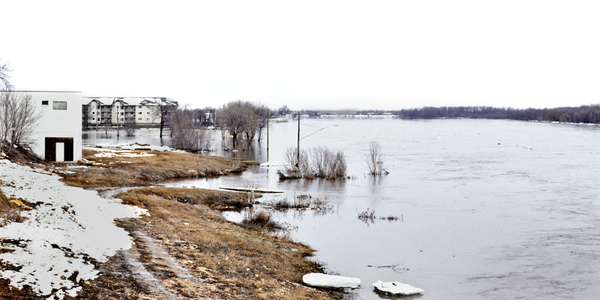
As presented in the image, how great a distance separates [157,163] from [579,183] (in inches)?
1394

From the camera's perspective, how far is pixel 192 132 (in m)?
72.5

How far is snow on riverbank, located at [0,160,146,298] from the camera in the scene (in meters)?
10.2

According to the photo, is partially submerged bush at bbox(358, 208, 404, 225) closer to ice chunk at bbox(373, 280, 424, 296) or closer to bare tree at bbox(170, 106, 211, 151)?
ice chunk at bbox(373, 280, 424, 296)

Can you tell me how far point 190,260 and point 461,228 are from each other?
50.6 feet

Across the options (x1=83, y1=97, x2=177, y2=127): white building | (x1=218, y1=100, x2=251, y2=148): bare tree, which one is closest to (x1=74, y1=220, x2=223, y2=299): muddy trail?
(x1=218, y1=100, x2=251, y2=148): bare tree

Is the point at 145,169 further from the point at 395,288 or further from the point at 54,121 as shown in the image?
the point at 395,288

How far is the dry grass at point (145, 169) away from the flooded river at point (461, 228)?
342cm

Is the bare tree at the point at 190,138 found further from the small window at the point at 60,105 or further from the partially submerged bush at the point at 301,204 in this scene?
the partially submerged bush at the point at 301,204

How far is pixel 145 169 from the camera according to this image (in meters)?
40.2

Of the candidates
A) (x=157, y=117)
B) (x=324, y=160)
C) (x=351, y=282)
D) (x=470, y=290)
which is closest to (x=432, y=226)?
(x=470, y=290)

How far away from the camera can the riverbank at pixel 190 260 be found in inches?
435

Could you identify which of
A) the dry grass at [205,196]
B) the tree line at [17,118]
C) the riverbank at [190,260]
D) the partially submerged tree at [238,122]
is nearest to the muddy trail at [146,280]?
the riverbank at [190,260]

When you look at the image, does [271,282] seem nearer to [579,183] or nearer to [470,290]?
[470,290]

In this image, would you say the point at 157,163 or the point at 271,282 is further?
the point at 157,163
